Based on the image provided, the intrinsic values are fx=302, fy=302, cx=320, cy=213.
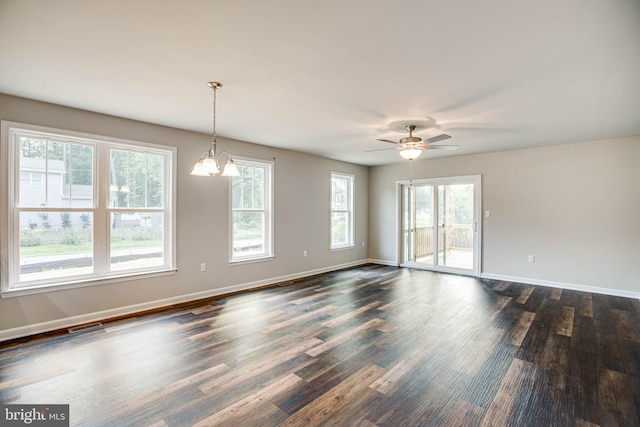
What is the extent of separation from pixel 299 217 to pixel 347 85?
3.60m

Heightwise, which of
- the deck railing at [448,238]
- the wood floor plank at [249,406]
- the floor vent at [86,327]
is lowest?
the wood floor plank at [249,406]

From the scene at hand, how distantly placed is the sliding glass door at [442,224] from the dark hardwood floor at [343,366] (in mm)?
2158

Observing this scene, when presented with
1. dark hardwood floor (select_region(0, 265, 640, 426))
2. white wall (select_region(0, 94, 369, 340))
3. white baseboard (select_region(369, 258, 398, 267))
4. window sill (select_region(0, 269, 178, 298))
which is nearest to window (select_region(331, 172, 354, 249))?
white wall (select_region(0, 94, 369, 340))

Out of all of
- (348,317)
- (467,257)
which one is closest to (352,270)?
(467,257)

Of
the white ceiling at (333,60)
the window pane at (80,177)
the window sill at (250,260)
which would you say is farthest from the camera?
the window sill at (250,260)

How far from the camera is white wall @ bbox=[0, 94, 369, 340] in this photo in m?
3.38

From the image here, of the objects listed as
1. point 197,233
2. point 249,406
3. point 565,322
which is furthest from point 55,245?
point 565,322

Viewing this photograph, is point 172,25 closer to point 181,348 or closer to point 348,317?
point 181,348

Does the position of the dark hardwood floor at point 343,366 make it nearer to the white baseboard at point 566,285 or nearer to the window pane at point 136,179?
the white baseboard at point 566,285

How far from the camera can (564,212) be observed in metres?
5.40

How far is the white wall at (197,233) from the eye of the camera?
3.38 meters

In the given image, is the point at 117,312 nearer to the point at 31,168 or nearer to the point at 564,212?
the point at 31,168

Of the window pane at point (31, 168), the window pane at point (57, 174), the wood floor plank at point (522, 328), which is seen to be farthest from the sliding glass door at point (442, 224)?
the window pane at point (31, 168)

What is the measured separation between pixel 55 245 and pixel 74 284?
505 millimetres
